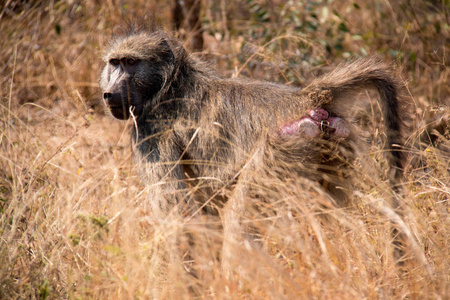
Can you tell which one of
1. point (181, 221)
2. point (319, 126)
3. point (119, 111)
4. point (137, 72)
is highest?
point (137, 72)

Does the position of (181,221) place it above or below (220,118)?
below

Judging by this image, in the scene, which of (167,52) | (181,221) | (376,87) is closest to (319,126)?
(376,87)

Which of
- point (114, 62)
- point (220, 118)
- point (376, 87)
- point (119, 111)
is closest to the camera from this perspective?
point (376, 87)

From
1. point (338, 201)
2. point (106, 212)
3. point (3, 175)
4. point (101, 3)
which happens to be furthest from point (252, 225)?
point (101, 3)

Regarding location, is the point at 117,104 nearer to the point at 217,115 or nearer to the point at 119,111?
the point at 119,111

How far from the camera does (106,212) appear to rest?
3443 millimetres

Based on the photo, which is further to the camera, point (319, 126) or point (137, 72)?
point (137, 72)

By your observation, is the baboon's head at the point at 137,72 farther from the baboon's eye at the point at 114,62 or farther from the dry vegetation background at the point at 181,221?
the dry vegetation background at the point at 181,221

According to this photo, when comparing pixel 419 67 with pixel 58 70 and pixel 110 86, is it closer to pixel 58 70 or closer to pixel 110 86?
pixel 110 86

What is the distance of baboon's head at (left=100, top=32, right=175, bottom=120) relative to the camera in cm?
322

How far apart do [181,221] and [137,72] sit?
3.62 ft

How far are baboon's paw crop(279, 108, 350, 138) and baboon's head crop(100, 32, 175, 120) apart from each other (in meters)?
1.01

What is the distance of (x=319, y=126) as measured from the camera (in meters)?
2.81

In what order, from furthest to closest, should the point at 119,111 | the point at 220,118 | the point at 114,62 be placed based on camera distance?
the point at 114,62
the point at 119,111
the point at 220,118
